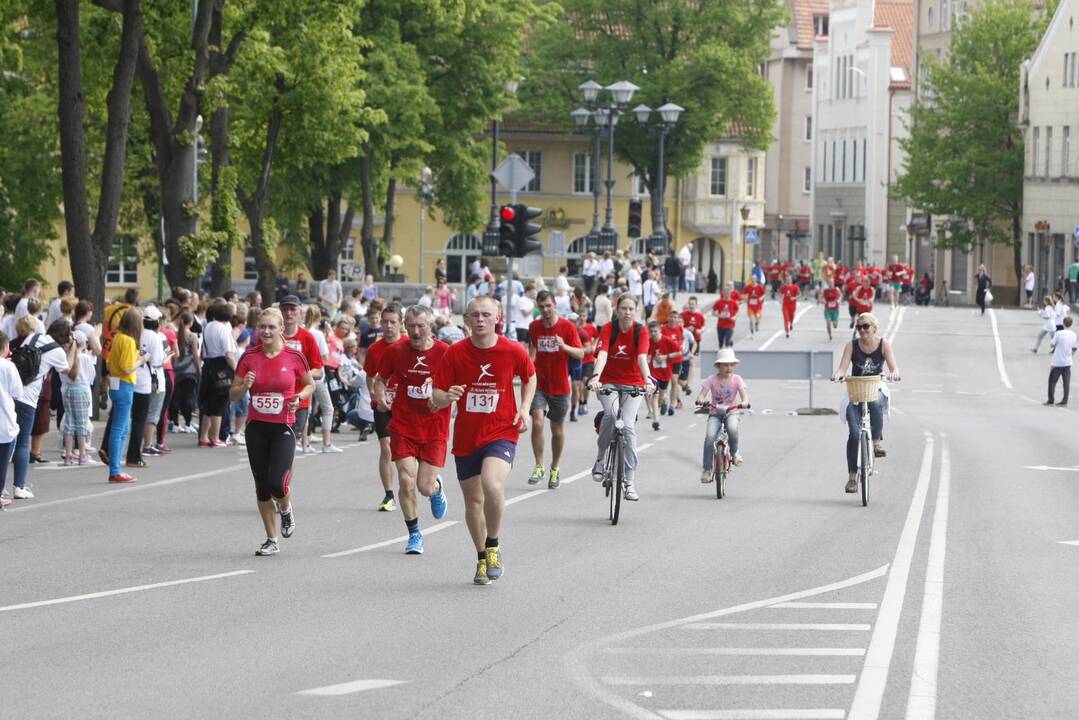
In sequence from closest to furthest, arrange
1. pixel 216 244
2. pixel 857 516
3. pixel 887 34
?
pixel 857 516
pixel 216 244
pixel 887 34

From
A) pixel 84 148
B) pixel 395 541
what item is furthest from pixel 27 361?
pixel 84 148

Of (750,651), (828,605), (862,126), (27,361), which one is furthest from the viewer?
(862,126)

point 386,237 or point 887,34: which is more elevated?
point 887,34

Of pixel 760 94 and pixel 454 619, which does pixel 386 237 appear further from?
pixel 454 619

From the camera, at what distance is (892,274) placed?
7019 centimetres

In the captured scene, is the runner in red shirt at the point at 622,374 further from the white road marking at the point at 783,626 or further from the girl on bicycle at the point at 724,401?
the white road marking at the point at 783,626

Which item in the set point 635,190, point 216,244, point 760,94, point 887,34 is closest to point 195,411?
point 216,244

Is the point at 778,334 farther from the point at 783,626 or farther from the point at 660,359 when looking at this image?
the point at 783,626

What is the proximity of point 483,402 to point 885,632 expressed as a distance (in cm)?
314

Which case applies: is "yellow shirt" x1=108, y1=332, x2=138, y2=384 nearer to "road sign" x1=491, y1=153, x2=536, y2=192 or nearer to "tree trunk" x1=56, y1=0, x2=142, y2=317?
"tree trunk" x1=56, y1=0, x2=142, y2=317

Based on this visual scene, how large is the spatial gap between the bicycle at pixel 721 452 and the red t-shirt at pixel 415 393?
16.5 ft

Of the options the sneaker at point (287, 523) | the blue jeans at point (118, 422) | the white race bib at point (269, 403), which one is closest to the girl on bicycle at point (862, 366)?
the sneaker at point (287, 523)

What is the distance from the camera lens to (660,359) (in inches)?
1163

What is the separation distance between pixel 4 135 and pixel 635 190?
164ft
